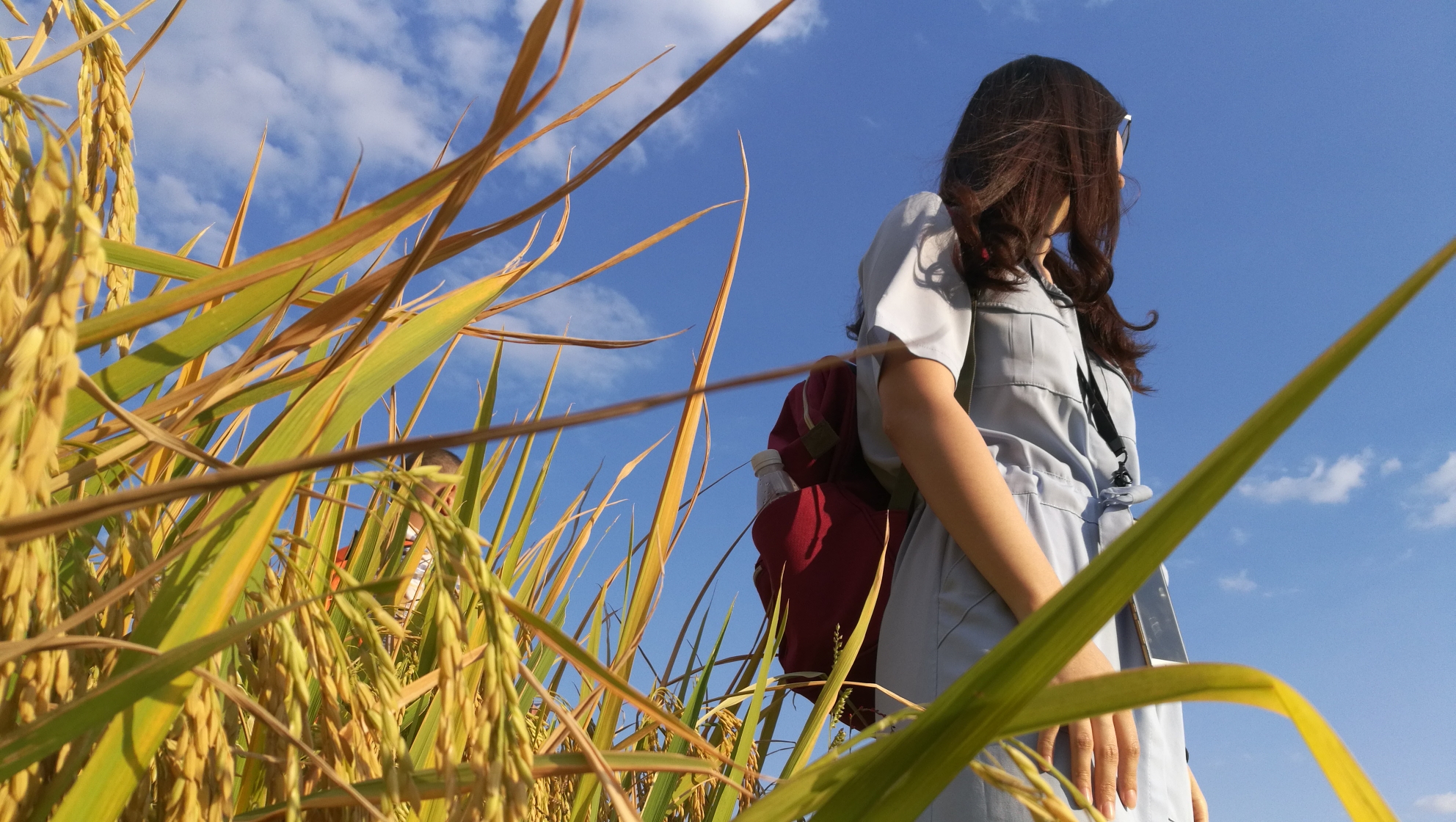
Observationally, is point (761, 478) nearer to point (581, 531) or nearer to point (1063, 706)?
point (581, 531)

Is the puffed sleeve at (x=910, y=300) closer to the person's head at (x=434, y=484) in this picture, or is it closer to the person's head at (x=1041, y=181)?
the person's head at (x=1041, y=181)

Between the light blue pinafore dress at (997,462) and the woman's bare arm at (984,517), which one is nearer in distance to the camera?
the woman's bare arm at (984,517)

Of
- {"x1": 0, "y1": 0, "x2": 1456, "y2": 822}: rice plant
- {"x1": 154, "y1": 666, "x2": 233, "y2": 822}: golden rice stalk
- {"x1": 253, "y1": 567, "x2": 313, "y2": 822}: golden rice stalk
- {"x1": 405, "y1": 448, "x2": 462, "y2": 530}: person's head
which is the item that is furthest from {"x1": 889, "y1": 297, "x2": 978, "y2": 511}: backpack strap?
{"x1": 154, "y1": 666, "x2": 233, "y2": 822}: golden rice stalk

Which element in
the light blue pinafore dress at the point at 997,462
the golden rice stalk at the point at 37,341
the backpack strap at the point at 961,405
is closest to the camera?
the golden rice stalk at the point at 37,341

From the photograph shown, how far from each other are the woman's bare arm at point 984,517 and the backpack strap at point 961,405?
14cm

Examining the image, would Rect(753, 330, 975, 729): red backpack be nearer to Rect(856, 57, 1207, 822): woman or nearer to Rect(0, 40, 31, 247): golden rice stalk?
Rect(856, 57, 1207, 822): woman

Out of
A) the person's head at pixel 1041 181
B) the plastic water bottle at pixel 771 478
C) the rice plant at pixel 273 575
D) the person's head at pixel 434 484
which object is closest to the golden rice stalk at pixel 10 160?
the rice plant at pixel 273 575

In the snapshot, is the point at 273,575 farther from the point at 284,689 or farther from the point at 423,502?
the point at 423,502

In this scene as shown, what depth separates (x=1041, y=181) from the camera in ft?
5.52

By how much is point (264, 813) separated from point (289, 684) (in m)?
0.10

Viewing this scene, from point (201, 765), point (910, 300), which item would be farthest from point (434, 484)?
point (201, 765)

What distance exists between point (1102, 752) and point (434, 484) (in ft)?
4.06

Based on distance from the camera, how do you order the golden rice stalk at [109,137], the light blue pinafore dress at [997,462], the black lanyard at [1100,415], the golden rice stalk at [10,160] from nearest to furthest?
the golden rice stalk at [10,160], the golden rice stalk at [109,137], the light blue pinafore dress at [997,462], the black lanyard at [1100,415]

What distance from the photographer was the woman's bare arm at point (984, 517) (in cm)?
118
